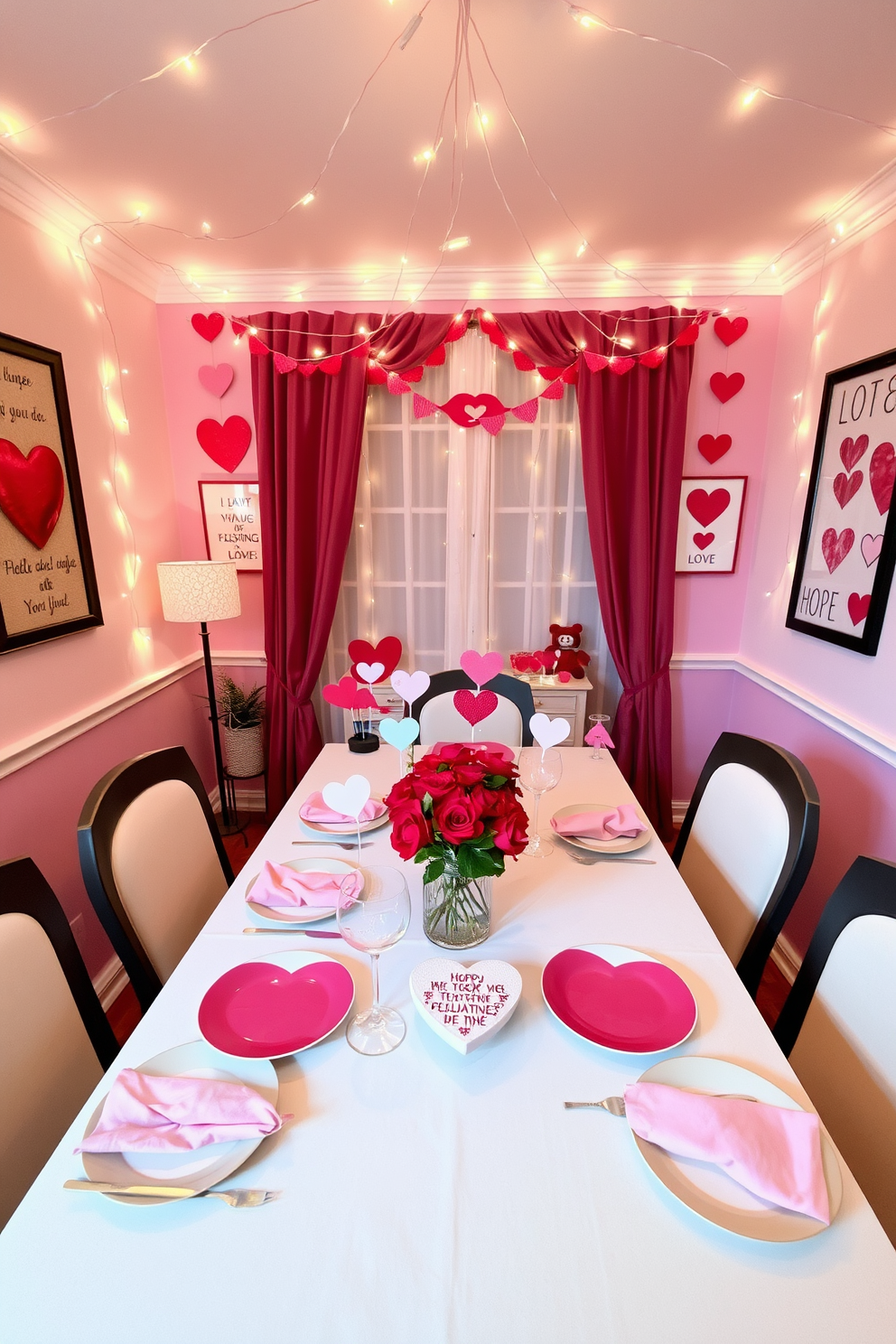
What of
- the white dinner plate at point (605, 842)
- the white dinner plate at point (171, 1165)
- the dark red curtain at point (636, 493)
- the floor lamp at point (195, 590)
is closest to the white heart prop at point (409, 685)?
the white dinner plate at point (605, 842)

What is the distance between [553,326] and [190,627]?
207 centimetres

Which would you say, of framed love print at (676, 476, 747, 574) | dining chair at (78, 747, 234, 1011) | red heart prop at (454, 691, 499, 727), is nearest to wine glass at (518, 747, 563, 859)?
red heart prop at (454, 691, 499, 727)

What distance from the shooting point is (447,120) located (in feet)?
5.01

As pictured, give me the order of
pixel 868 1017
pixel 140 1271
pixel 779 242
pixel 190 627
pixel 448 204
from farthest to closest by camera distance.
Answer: pixel 190 627 → pixel 779 242 → pixel 448 204 → pixel 868 1017 → pixel 140 1271

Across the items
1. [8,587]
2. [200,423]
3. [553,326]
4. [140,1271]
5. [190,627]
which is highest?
[553,326]

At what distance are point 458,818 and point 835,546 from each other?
70.6 inches

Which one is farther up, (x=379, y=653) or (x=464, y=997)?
(x=379, y=653)

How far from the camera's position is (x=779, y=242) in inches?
85.5

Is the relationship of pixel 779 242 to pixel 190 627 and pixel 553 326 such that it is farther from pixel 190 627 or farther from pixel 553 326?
pixel 190 627

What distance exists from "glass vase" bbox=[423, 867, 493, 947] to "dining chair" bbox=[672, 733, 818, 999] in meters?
0.58

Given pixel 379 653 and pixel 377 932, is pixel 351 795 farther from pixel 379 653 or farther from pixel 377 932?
pixel 379 653

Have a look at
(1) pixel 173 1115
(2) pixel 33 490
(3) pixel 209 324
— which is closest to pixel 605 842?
(1) pixel 173 1115

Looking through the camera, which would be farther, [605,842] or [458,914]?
[605,842]

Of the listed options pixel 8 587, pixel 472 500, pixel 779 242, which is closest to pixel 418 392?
pixel 472 500
